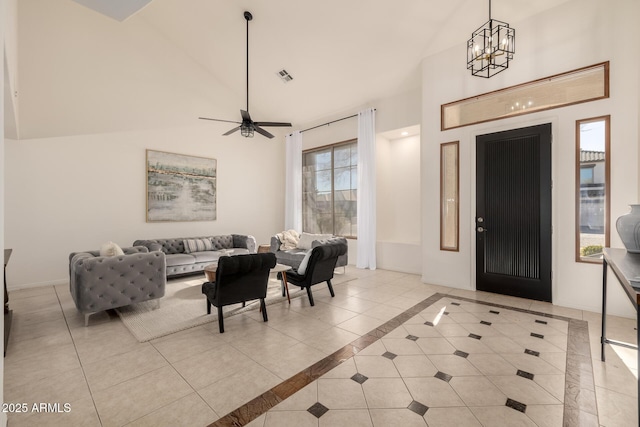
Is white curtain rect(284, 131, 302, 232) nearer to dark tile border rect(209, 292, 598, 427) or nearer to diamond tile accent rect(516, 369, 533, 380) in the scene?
dark tile border rect(209, 292, 598, 427)

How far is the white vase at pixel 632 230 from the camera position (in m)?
2.42

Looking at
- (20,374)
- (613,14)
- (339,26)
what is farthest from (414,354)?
(339,26)

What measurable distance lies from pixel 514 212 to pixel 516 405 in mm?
3099

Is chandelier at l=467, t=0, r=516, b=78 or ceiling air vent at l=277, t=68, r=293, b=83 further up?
ceiling air vent at l=277, t=68, r=293, b=83

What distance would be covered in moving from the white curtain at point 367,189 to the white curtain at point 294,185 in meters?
2.12

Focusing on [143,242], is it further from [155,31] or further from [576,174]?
[576,174]

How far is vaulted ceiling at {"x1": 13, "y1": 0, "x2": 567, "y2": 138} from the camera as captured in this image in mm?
4680

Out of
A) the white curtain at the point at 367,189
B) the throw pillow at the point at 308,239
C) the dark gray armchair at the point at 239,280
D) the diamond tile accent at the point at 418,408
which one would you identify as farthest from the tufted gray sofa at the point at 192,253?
the diamond tile accent at the point at 418,408

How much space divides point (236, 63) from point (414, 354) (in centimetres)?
672

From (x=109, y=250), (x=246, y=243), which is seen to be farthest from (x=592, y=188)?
(x=109, y=250)

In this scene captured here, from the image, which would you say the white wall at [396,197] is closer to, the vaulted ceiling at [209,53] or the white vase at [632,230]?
the vaulted ceiling at [209,53]

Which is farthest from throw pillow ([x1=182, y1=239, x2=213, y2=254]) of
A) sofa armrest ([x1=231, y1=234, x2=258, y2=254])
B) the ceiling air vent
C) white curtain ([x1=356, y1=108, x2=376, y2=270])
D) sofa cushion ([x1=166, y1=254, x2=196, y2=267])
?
the ceiling air vent

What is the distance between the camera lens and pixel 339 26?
500cm

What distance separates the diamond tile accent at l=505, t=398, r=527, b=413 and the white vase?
67.3 inches
